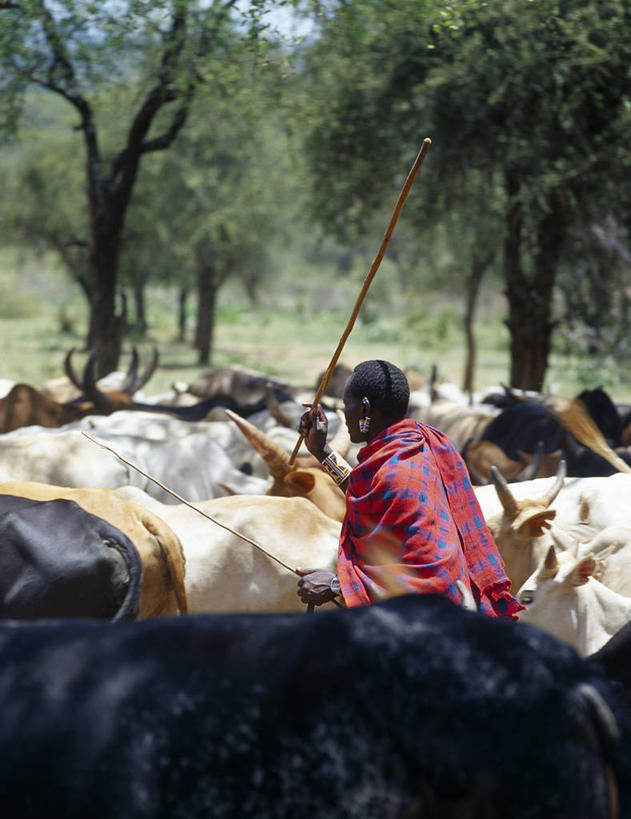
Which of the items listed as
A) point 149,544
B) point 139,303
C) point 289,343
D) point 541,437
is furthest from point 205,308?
point 149,544

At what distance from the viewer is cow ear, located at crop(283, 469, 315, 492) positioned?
4.93m

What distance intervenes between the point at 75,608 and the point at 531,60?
280 inches

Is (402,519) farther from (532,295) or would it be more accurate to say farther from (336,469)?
(532,295)

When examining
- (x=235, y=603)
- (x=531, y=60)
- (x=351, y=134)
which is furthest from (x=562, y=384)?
(x=235, y=603)

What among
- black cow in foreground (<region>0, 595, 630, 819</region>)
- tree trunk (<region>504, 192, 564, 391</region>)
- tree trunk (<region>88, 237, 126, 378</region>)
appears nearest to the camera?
black cow in foreground (<region>0, 595, 630, 819</region>)

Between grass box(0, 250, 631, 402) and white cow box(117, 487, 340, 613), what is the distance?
11.0m

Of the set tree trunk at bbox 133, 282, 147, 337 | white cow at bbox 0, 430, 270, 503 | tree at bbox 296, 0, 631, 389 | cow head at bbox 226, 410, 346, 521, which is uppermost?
tree at bbox 296, 0, 631, 389

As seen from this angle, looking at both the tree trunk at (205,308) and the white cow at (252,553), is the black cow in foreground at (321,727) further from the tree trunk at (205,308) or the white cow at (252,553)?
the tree trunk at (205,308)

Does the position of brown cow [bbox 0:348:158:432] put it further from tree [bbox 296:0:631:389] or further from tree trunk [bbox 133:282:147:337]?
tree trunk [bbox 133:282:147:337]

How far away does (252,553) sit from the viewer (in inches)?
164

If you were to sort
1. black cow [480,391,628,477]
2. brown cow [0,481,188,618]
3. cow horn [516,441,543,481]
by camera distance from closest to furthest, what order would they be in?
brown cow [0,481,188,618]
cow horn [516,441,543,481]
black cow [480,391,628,477]

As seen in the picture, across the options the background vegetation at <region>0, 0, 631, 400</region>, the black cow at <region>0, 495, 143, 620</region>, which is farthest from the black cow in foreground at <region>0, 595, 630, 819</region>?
the background vegetation at <region>0, 0, 631, 400</region>

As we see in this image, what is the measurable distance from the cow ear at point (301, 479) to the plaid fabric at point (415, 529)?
1716 millimetres

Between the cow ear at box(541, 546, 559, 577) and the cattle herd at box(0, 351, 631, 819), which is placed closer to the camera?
the cattle herd at box(0, 351, 631, 819)
